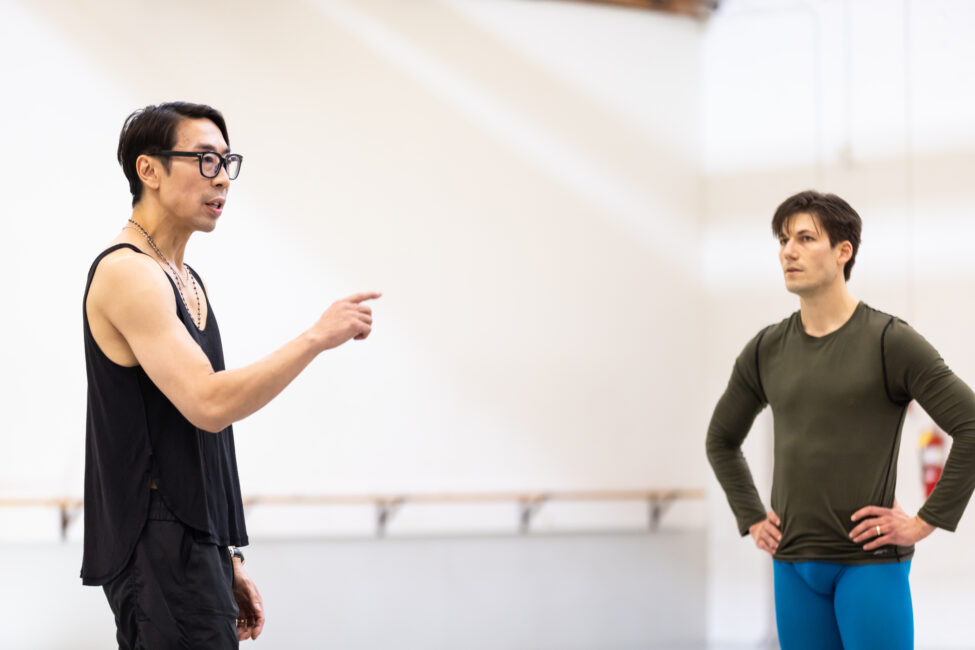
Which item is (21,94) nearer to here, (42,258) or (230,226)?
(42,258)

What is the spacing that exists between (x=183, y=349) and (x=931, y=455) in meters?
3.24

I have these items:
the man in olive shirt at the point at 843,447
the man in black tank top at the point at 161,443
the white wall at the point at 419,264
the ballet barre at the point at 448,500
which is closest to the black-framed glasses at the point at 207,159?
the man in black tank top at the point at 161,443

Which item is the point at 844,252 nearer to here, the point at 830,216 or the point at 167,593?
the point at 830,216

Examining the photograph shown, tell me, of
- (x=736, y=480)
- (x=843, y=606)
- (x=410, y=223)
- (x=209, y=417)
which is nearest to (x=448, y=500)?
(x=410, y=223)

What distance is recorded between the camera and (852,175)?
171 inches

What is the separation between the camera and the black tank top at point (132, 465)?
145 cm

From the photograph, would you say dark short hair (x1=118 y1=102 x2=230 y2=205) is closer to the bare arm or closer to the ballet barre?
the bare arm

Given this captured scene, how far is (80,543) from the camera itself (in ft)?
13.5

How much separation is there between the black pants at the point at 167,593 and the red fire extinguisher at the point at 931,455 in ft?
10.1

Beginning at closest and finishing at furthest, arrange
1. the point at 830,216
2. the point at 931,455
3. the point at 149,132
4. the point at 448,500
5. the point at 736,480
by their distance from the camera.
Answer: the point at 149,132, the point at 830,216, the point at 736,480, the point at 931,455, the point at 448,500

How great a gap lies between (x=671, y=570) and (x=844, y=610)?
2.91 metres

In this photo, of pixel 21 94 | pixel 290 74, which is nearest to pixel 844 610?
pixel 290 74

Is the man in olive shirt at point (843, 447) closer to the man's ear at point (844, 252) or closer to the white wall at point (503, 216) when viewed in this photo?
the man's ear at point (844, 252)

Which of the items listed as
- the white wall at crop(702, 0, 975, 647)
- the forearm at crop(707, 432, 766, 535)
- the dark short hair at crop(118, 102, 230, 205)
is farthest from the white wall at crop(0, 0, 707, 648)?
the dark short hair at crop(118, 102, 230, 205)
